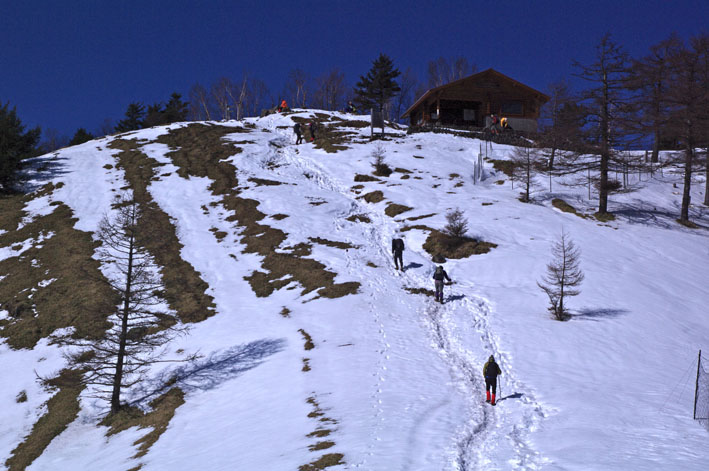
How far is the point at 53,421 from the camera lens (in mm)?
15305

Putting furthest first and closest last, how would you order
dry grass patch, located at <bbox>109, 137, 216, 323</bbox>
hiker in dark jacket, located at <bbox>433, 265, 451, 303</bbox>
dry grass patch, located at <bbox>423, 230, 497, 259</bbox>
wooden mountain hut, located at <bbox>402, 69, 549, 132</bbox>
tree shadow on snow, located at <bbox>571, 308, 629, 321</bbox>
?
1. wooden mountain hut, located at <bbox>402, 69, 549, 132</bbox>
2. dry grass patch, located at <bbox>423, 230, 497, 259</bbox>
3. dry grass patch, located at <bbox>109, 137, 216, 323</bbox>
4. hiker in dark jacket, located at <bbox>433, 265, 451, 303</bbox>
5. tree shadow on snow, located at <bbox>571, 308, 629, 321</bbox>

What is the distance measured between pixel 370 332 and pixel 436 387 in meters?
4.63

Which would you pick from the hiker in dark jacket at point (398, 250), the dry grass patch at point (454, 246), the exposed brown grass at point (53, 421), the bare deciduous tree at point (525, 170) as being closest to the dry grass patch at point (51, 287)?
the exposed brown grass at point (53, 421)

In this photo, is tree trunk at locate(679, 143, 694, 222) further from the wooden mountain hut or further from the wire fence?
the wooden mountain hut

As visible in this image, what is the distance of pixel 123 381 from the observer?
17.8 metres

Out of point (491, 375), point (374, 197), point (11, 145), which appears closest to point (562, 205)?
point (374, 197)

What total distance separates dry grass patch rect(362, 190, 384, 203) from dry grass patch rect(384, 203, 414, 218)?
192cm

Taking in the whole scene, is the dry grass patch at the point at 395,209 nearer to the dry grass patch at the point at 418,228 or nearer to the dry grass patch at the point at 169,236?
the dry grass patch at the point at 418,228

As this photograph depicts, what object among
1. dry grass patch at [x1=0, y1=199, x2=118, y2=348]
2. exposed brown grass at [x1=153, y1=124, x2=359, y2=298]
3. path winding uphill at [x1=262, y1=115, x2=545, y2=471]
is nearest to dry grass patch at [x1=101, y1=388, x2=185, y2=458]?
dry grass patch at [x1=0, y1=199, x2=118, y2=348]

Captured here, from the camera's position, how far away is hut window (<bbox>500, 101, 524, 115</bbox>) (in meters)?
55.0

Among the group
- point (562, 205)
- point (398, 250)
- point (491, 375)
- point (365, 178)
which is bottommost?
point (491, 375)

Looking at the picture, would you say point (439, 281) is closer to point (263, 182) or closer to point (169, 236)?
point (169, 236)

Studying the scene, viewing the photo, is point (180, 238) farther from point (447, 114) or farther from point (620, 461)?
point (447, 114)

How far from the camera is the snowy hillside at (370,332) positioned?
9547mm
